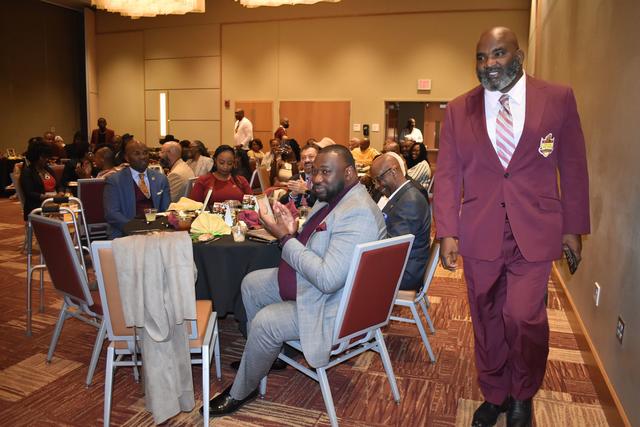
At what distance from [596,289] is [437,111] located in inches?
383

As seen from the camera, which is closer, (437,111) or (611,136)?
(611,136)

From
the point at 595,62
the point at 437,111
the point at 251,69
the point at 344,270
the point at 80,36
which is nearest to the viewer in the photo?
the point at 344,270

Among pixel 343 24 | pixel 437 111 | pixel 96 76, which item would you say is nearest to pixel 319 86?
pixel 343 24

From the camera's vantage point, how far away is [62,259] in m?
2.87

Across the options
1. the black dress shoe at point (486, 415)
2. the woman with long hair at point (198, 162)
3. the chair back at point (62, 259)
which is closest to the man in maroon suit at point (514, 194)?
the black dress shoe at point (486, 415)

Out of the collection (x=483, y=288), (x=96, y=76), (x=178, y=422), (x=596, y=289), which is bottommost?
(x=178, y=422)

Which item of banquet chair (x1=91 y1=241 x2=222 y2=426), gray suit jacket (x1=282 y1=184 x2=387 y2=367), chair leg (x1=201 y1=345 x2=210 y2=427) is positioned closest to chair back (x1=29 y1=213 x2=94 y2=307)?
banquet chair (x1=91 y1=241 x2=222 y2=426)

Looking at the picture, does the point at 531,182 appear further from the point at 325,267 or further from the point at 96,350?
the point at 96,350

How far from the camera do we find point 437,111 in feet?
41.1

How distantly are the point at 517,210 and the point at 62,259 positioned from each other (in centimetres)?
227

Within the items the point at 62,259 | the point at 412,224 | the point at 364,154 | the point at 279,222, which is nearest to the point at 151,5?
the point at 364,154

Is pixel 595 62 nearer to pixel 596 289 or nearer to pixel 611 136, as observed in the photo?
pixel 611 136

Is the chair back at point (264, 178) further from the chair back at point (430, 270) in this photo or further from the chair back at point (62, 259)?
the chair back at point (62, 259)

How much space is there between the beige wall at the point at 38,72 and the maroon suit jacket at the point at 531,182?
47.7ft
